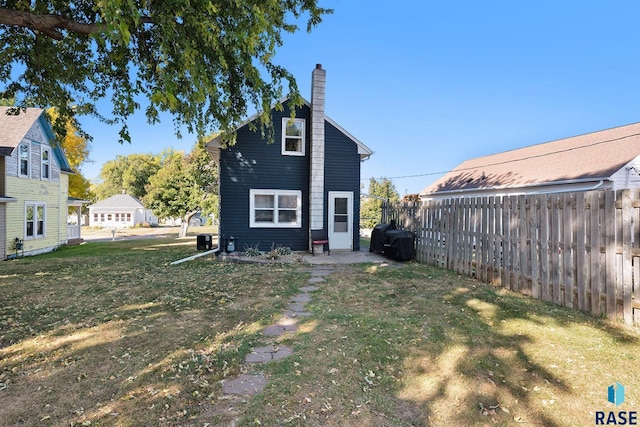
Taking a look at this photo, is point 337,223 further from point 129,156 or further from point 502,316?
point 129,156

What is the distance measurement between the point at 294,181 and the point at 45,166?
44.3 feet

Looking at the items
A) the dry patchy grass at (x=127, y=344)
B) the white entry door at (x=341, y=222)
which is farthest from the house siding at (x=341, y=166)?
the dry patchy grass at (x=127, y=344)

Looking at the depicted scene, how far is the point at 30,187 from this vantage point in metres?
15.3

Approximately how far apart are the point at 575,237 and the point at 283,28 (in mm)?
6642

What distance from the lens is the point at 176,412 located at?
2455 mm

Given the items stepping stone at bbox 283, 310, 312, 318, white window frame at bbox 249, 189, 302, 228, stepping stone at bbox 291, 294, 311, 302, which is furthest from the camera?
white window frame at bbox 249, 189, 302, 228

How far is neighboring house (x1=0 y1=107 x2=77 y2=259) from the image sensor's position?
13.8m

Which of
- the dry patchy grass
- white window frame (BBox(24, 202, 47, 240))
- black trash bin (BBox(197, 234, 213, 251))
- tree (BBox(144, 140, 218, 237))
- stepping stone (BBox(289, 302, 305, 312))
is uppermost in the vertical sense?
tree (BBox(144, 140, 218, 237))

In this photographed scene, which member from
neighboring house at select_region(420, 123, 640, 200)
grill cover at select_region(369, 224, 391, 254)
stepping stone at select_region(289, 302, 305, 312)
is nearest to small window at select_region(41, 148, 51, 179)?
grill cover at select_region(369, 224, 391, 254)

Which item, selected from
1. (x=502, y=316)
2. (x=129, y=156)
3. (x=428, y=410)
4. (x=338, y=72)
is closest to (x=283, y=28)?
(x=338, y=72)

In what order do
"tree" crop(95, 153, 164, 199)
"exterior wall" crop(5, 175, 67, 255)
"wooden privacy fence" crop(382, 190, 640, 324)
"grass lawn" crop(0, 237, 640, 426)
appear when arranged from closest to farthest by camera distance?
"grass lawn" crop(0, 237, 640, 426)
"wooden privacy fence" crop(382, 190, 640, 324)
"exterior wall" crop(5, 175, 67, 255)
"tree" crop(95, 153, 164, 199)

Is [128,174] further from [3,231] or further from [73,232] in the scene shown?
[3,231]

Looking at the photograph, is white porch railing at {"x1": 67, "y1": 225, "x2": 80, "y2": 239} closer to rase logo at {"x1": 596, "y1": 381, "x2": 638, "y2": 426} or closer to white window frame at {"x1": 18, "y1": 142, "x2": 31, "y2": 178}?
white window frame at {"x1": 18, "y1": 142, "x2": 31, "y2": 178}

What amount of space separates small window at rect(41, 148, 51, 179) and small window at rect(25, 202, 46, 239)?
1511 millimetres
